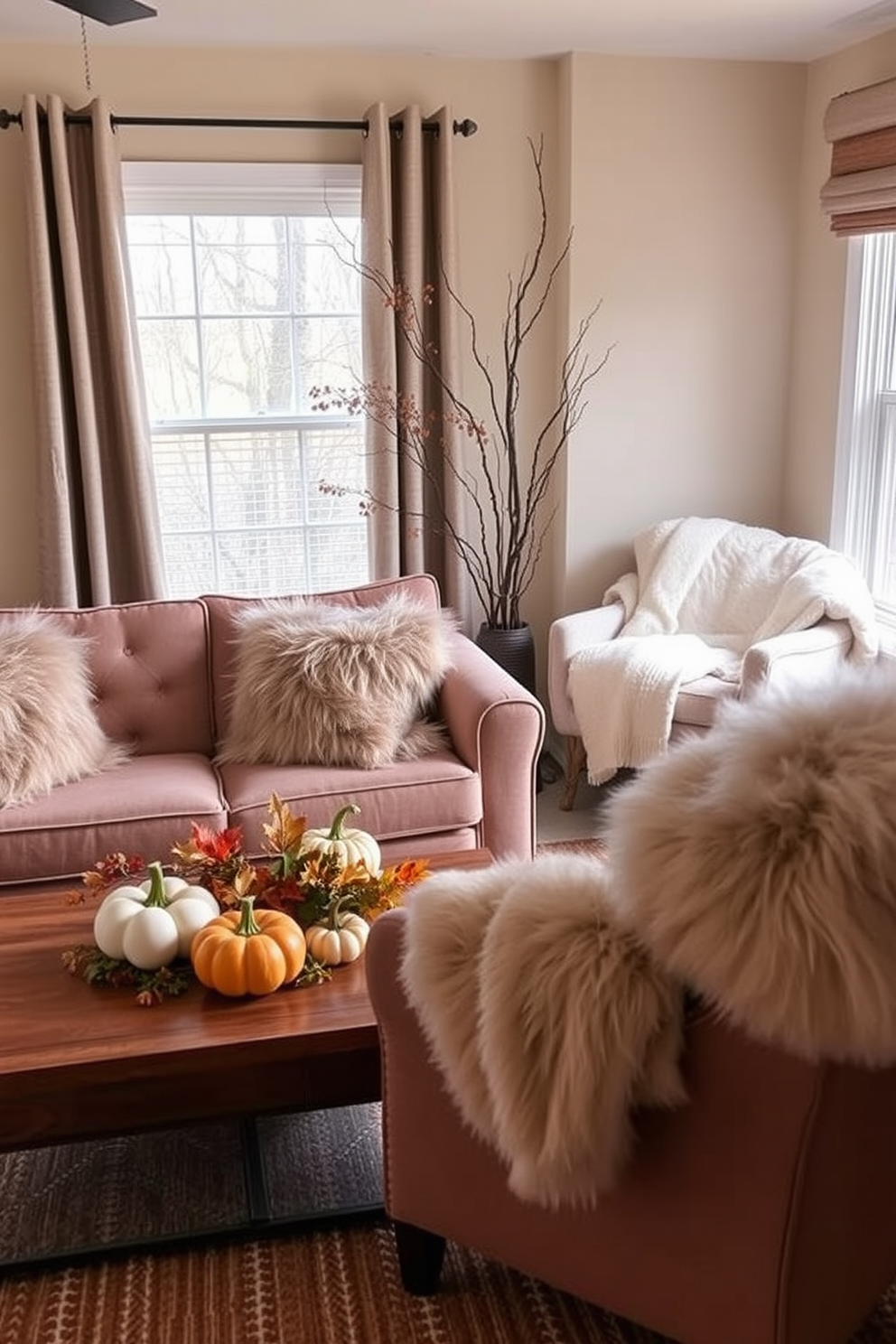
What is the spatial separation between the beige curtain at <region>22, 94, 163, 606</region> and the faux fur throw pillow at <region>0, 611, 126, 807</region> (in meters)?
Result: 0.75

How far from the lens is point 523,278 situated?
4.18 m

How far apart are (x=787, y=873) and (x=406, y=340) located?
3.07 m

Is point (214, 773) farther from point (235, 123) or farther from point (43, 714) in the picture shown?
point (235, 123)

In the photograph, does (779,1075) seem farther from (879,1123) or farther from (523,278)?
(523,278)

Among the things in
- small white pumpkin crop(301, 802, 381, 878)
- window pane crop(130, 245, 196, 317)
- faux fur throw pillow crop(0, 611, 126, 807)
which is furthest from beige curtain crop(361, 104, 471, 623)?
small white pumpkin crop(301, 802, 381, 878)

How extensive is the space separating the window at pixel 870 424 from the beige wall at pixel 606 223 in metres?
0.38

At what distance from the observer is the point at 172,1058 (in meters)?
1.89

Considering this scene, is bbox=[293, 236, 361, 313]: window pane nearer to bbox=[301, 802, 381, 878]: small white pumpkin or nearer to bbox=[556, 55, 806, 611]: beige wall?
bbox=[556, 55, 806, 611]: beige wall

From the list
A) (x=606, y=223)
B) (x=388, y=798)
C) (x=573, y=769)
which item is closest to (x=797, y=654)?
(x=573, y=769)

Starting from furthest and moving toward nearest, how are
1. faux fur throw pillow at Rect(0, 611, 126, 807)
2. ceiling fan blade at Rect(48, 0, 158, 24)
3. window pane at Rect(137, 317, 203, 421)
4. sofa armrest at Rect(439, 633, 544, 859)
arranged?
window pane at Rect(137, 317, 203, 421), sofa armrest at Rect(439, 633, 544, 859), faux fur throw pillow at Rect(0, 611, 126, 807), ceiling fan blade at Rect(48, 0, 158, 24)

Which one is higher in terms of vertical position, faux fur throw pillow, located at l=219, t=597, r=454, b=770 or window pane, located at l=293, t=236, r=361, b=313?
window pane, located at l=293, t=236, r=361, b=313

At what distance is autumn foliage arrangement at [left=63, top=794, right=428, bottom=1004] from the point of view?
208 cm

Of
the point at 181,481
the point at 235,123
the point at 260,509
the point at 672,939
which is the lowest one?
the point at 672,939

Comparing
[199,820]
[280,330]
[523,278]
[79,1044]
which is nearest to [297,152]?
[280,330]
